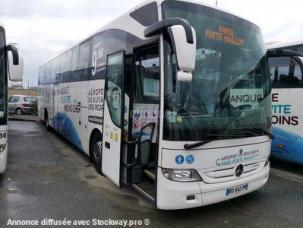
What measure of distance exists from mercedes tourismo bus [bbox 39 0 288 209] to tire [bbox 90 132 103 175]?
73cm

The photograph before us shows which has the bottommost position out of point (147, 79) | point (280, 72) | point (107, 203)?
point (107, 203)

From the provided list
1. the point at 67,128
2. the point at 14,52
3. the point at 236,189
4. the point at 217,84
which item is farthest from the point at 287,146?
the point at 14,52

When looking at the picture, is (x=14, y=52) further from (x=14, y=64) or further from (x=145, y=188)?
(x=145, y=188)

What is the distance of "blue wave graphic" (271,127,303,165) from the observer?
24.1 ft

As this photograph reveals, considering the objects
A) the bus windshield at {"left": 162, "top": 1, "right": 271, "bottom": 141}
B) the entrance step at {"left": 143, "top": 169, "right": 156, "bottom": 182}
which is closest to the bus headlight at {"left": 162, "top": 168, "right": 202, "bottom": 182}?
the bus windshield at {"left": 162, "top": 1, "right": 271, "bottom": 141}

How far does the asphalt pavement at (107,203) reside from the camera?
15.5 feet

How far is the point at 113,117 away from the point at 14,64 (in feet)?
6.85

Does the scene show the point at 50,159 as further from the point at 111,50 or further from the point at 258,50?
the point at 258,50

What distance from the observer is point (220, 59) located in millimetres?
4531

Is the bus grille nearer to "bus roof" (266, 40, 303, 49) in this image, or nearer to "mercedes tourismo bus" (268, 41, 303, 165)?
"mercedes tourismo bus" (268, 41, 303, 165)

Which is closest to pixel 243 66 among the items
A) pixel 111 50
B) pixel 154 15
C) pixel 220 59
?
pixel 220 59

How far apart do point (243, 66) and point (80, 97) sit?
4.77 m

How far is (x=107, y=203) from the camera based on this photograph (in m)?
5.37

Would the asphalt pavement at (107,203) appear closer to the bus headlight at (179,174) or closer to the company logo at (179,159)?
the bus headlight at (179,174)
